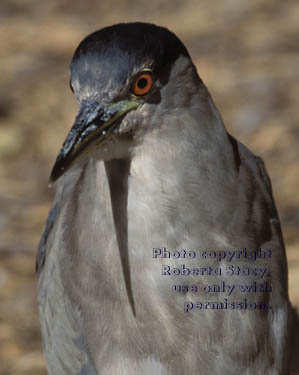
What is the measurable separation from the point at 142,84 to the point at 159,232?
1.46 ft

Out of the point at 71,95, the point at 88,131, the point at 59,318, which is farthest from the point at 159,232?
the point at 71,95

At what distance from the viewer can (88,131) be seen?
2357mm

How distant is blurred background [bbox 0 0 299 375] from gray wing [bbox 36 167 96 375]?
2.61 feet

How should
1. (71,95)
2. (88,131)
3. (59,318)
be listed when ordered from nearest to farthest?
(88,131)
(59,318)
(71,95)

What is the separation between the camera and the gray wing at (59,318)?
2873 mm

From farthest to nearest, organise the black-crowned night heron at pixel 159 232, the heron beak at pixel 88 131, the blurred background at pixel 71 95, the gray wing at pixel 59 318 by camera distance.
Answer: the blurred background at pixel 71 95 → the gray wing at pixel 59 318 → the black-crowned night heron at pixel 159 232 → the heron beak at pixel 88 131

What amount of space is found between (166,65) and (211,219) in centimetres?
49

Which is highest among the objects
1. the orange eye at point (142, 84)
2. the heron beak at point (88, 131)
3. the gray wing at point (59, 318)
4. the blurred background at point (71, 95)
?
the blurred background at point (71, 95)

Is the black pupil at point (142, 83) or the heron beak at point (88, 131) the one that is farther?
the black pupil at point (142, 83)

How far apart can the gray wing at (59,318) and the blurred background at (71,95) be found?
2.61 ft

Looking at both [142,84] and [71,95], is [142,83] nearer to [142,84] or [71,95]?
[142,84]

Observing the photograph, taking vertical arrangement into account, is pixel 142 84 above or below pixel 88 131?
above

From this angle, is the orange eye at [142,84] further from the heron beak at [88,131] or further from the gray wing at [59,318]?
the gray wing at [59,318]

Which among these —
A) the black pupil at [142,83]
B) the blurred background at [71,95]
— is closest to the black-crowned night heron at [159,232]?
the black pupil at [142,83]
